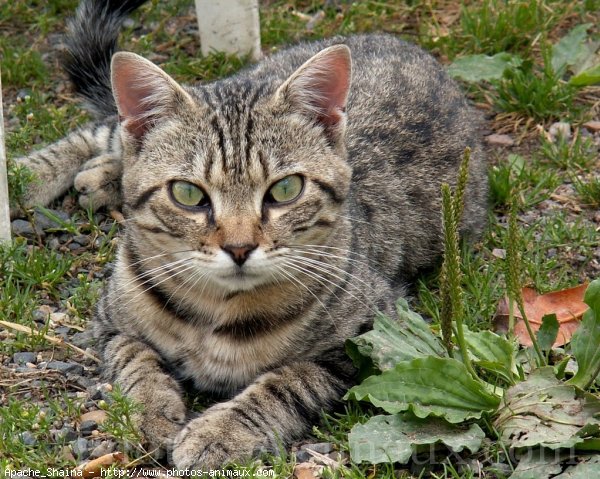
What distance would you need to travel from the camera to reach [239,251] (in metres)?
3.67

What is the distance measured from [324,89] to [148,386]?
1389 millimetres

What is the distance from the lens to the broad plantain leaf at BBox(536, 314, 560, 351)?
13.0 feet

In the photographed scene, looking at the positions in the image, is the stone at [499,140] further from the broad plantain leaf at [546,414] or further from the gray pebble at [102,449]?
the gray pebble at [102,449]

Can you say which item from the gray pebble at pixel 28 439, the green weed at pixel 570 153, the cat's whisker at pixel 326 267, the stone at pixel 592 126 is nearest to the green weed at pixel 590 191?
the green weed at pixel 570 153

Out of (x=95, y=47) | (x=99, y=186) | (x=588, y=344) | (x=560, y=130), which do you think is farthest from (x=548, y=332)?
(x=95, y=47)

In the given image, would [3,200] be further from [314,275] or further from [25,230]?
[314,275]

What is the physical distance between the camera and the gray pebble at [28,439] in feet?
12.5

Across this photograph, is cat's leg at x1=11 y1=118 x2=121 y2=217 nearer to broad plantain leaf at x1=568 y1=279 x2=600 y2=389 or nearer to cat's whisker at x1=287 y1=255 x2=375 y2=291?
cat's whisker at x1=287 y1=255 x2=375 y2=291

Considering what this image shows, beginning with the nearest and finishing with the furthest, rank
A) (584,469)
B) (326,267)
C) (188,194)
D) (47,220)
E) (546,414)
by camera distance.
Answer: (584,469), (546,414), (188,194), (326,267), (47,220)

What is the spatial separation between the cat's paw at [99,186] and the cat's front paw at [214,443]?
6.29ft

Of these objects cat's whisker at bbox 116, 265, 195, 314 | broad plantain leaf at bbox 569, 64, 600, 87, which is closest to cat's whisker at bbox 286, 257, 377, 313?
cat's whisker at bbox 116, 265, 195, 314

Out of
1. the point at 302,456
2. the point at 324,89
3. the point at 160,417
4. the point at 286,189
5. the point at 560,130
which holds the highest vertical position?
the point at 324,89

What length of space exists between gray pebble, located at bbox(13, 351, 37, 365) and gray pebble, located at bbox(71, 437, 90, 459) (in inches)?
26.2

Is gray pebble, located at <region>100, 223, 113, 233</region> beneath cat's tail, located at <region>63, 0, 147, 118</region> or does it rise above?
beneath
